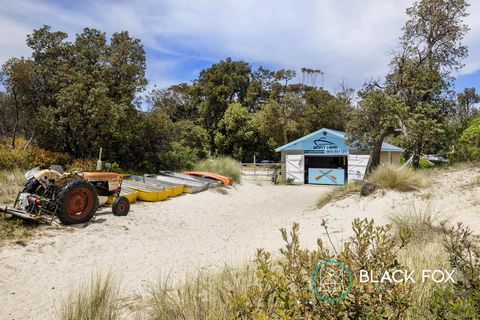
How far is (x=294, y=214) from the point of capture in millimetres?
10641

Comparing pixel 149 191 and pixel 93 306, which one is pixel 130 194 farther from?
pixel 93 306

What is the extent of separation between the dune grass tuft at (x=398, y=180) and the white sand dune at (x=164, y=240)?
0.89 feet

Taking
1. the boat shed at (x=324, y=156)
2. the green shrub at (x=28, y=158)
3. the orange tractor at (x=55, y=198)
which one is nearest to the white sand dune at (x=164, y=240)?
the orange tractor at (x=55, y=198)

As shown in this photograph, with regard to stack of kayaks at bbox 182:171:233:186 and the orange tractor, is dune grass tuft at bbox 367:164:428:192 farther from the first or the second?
stack of kayaks at bbox 182:171:233:186

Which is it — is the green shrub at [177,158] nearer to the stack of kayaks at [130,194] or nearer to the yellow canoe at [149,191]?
the yellow canoe at [149,191]

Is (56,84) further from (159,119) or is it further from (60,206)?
(60,206)

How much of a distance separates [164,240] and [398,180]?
19.7 feet

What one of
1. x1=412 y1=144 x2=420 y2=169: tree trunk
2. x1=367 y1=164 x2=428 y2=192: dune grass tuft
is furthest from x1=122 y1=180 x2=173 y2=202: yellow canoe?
x1=412 y1=144 x2=420 y2=169: tree trunk

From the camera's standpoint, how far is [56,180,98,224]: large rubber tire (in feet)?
23.7

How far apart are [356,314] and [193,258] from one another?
489cm

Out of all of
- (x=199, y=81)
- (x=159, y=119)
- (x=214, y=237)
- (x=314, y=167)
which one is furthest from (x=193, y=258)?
(x=199, y=81)

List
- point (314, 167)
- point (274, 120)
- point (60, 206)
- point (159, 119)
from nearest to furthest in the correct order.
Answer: point (60, 206) → point (159, 119) → point (314, 167) → point (274, 120)

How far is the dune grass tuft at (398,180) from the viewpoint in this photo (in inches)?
335

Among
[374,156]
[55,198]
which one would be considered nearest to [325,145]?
[374,156]
